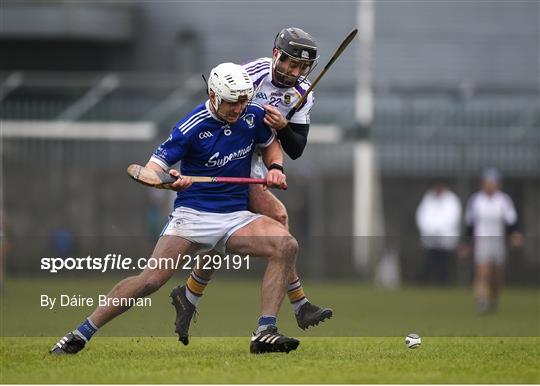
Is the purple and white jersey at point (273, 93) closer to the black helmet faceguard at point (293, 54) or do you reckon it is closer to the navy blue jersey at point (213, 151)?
the black helmet faceguard at point (293, 54)

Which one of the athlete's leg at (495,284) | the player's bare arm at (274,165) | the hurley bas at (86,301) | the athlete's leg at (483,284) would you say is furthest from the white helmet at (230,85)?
the athlete's leg at (495,284)

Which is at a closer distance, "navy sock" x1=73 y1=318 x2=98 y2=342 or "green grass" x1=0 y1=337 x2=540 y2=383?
"green grass" x1=0 y1=337 x2=540 y2=383

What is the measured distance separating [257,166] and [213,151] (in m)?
0.73

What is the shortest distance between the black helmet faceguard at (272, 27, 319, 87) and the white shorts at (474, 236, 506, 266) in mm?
8263

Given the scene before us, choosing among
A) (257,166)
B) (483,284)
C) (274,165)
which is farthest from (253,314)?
(483,284)

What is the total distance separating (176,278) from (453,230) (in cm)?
1261

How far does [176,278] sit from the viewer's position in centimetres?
1027

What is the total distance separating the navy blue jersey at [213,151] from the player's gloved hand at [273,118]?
0.05 m

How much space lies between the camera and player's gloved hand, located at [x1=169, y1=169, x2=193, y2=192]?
9.45 metres

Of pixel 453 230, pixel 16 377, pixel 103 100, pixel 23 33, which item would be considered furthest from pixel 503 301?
pixel 23 33

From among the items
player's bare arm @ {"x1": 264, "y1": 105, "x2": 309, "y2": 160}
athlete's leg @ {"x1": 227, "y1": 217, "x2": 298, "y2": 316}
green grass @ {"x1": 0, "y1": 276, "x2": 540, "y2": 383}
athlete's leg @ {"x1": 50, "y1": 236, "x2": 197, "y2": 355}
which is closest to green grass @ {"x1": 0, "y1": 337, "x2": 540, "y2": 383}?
green grass @ {"x1": 0, "y1": 276, "x2": 540, "y2": 383}

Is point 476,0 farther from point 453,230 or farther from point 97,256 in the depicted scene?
point 97,256

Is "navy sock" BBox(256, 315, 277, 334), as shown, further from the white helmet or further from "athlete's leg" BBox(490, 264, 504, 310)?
"athlete's leg" BBox(490, 264, 504, 310)

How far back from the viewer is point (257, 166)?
1036 cm
